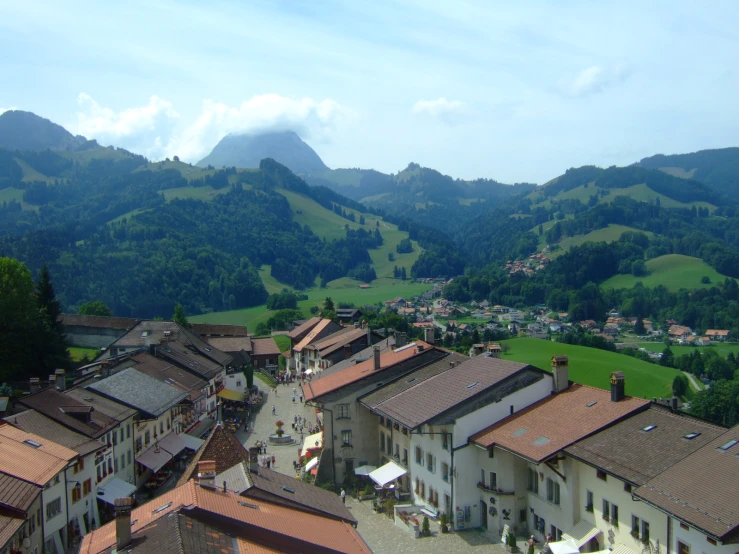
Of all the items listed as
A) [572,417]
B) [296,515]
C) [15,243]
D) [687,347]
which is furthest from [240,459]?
[15,243]

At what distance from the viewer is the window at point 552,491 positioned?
1189 inches

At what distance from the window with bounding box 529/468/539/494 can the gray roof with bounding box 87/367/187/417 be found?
73.1 feet

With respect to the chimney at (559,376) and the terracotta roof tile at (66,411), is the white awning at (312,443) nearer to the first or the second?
the terracotta roof tile at (66,411)

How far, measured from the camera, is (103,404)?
40344 millimetres

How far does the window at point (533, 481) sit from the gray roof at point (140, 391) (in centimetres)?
2229

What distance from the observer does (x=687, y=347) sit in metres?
162

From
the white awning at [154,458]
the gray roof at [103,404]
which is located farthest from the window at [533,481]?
the white awning at [154,458]

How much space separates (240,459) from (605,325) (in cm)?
18038

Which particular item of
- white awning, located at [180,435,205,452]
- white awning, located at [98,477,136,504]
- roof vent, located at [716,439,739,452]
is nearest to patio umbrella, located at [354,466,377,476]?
white awning, located at [180,435,205,452]

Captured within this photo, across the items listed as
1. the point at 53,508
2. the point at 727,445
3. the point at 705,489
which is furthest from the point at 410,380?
the point at 705,489

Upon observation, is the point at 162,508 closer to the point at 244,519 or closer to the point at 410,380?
the point at 244,519

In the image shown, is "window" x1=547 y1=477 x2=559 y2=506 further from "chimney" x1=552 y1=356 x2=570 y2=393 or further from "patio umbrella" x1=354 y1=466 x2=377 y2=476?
"patio umbrella" x1=354 y1=466 x2=377 y2=476

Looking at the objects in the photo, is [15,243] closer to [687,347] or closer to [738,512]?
[687,347]

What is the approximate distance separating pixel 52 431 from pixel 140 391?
1129cm
